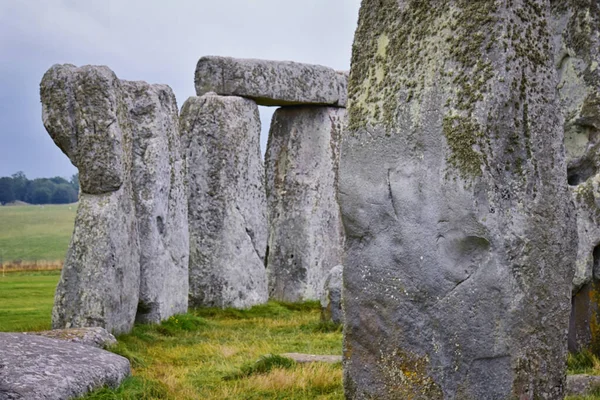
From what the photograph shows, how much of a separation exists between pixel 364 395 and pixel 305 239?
9.94 m

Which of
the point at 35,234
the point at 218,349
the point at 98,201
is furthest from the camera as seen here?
the point at 35,234

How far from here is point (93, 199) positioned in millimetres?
9523

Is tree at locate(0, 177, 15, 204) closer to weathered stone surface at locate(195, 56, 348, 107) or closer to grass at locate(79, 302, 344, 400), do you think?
weathered stone surface at locate(195, 56, 348, 107)

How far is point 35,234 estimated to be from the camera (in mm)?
27812

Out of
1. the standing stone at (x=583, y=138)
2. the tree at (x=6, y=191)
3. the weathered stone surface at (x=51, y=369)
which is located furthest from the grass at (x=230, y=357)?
the tree at (x=6, y=191)

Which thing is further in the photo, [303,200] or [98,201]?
[303,200]

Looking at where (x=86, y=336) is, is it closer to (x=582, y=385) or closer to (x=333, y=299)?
(x=333, y=299)

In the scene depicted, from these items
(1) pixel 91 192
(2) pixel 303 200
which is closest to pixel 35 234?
(2) pixel 303 200

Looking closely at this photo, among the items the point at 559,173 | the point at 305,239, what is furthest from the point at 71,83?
the point at 305,239

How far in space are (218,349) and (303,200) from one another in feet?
21.7

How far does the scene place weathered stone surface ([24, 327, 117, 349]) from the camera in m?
7.79

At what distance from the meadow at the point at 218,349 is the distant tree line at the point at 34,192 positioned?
1370 inches

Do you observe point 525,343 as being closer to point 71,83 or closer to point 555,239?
point 555,239

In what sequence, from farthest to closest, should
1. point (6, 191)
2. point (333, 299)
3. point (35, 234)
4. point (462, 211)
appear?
point (6, 191)
point (35, 234)
point (333, 299)
point (462, 211)
